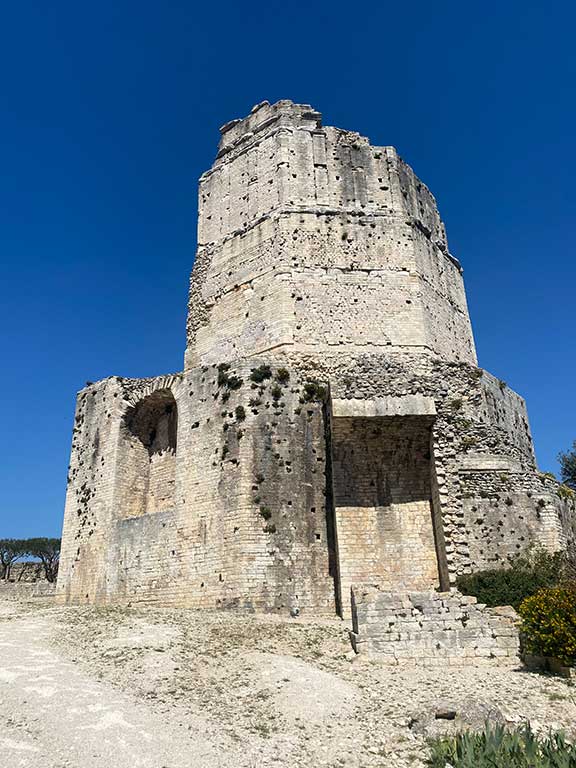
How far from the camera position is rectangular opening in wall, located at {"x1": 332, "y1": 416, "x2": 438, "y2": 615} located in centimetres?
1412

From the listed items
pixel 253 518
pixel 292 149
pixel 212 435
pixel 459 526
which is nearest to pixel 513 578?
pixel 459 526

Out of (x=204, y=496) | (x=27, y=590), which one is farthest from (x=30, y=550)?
(x=204, y=496)

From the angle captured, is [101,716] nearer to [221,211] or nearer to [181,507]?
[181,507]

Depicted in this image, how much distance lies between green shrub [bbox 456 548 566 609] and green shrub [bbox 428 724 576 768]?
236 inches

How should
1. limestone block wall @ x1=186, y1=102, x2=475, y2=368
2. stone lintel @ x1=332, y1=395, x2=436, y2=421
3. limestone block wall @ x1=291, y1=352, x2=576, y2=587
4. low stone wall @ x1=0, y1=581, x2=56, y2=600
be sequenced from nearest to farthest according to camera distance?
limestone block wall @ x1=291, y1=352, x2=576, y2=587, stone lintel @ x1=332, y1=395, x2=436, y2=421, limestone block wall @ x1=186, y1=102, x2=475, y2=368, low stone wall @ x1=0, y1=581, x2=56, y2=600

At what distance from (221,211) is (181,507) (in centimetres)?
1157

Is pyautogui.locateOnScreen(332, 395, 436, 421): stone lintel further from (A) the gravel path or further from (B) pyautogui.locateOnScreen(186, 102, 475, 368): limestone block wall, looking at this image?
(A) the gravel path

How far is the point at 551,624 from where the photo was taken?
29.8ft

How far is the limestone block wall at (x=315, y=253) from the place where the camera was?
61.2 feet

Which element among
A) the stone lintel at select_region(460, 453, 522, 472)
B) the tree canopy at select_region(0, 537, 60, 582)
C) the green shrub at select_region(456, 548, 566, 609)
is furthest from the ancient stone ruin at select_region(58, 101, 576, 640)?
the tree canopy at select_region(0, 537, 60, 582)

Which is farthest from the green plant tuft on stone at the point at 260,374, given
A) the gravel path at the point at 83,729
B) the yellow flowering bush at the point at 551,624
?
the gravel path at the point at 83,729

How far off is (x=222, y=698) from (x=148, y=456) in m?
12.0

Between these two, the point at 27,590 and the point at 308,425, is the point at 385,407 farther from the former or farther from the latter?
the point at 27,590

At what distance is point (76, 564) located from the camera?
58.1 ft
